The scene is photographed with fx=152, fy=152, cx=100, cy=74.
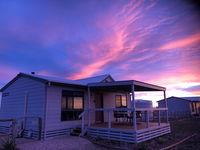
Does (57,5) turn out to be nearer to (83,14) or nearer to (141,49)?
(83,14)

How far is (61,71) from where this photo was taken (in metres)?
17.3

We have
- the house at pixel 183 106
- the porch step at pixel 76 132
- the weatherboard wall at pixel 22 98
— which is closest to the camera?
the weatherboard wall at pixel 22 98

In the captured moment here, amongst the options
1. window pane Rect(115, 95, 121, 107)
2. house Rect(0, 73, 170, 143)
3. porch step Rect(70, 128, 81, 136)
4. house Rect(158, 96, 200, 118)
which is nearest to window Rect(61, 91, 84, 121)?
house Rect(0, 73, 170, 143)

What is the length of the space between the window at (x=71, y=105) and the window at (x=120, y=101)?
13.4 feet

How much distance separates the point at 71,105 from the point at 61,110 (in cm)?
80

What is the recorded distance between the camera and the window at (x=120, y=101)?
42.9 ft

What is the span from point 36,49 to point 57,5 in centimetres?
471

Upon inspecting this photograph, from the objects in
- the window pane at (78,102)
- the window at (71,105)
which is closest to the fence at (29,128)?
the window at (71,105)

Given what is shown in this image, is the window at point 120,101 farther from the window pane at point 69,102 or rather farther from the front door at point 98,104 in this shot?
the window pane at point 69,102

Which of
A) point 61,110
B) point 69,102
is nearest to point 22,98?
point 61,110

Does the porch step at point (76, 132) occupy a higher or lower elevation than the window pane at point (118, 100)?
lower

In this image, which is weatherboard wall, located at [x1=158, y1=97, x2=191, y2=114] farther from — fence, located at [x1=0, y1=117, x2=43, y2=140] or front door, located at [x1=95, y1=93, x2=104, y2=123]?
fence, located at [x1=0, y1=117, x2=43, y2=140]

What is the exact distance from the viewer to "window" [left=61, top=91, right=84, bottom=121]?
29.4 ft

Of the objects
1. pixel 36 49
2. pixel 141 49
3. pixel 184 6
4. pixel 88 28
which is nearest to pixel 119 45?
pixel 141 49
